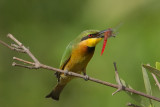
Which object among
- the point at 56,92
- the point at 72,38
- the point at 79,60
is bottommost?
the point at 56,92

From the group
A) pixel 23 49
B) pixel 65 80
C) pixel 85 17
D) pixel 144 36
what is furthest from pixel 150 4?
pixel 23 49

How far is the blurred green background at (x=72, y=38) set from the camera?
2191mm

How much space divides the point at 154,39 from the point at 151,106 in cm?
88

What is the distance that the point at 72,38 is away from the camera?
263 centimetres

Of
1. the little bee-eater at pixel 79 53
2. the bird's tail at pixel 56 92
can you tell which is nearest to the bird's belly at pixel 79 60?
the little bee-eater at pixel 79 53

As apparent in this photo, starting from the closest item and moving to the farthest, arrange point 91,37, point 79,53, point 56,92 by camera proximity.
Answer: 1. point 91,37
2. point 79,53
3. point 56,92

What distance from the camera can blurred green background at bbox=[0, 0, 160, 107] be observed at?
2191 mm

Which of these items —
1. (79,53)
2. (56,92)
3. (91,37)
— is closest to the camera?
(91,37)

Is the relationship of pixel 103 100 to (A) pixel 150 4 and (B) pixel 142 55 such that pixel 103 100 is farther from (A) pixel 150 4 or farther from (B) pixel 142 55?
(A) pixel 150 4

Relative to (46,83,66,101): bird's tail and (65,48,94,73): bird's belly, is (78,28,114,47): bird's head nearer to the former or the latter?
(65,48,94,73): bird's belly

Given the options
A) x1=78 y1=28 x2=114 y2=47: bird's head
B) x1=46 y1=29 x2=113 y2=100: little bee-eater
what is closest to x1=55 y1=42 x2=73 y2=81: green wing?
x1=46 y1=29 x2=113 y2=100: little bee-eater

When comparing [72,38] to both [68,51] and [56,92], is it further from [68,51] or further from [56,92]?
[56,92]

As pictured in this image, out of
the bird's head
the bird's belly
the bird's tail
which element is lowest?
the bird's tail

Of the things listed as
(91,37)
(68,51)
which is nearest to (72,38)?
(68,51)
